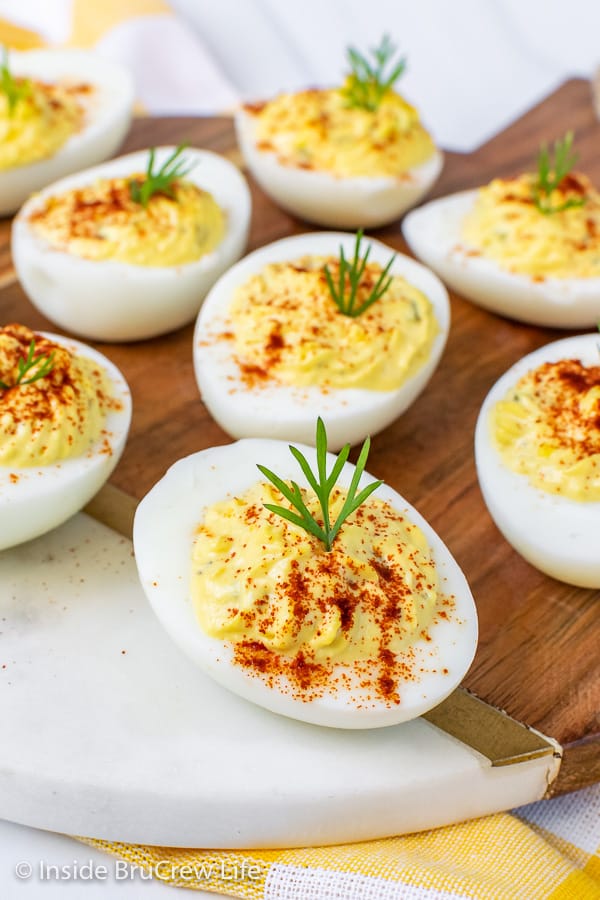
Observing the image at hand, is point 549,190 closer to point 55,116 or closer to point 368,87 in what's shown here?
point 368,87

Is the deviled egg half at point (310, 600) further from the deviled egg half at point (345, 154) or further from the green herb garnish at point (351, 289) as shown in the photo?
the deviled egg half at point (345, 154)

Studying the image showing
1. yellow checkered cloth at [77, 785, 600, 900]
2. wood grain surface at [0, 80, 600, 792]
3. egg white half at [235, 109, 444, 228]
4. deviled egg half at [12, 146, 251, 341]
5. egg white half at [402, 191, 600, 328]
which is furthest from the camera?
Answer: egg white half at [235, 109, 444, 228]

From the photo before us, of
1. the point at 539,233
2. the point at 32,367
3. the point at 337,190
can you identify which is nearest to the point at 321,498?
the point at 32,367

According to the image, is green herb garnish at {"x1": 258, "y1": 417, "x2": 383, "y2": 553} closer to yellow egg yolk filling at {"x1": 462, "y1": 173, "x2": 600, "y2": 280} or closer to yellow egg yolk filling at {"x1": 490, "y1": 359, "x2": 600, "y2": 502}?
yellow egg yolk filling at {"x1": 490, "y1": 359, "x2": 600, "y2": 502}

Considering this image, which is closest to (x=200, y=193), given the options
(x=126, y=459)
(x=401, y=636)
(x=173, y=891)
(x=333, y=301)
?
(x=333, y=301)

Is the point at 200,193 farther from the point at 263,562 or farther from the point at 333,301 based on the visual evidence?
the point at 263,562

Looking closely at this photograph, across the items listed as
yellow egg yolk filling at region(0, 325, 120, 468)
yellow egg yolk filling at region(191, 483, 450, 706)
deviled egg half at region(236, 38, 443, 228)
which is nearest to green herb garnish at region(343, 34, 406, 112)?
deviled egg half at region(236, 38, 443, 228)
